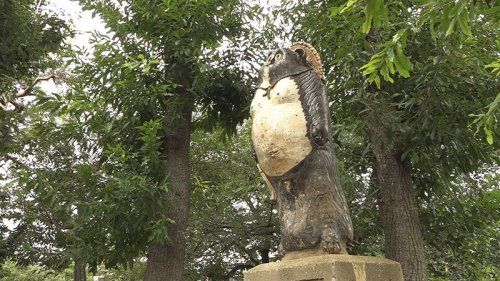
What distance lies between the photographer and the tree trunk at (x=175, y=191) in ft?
23.4

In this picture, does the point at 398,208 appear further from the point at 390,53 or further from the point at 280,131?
the point at 390,53

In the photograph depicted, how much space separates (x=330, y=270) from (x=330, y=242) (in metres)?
0.32

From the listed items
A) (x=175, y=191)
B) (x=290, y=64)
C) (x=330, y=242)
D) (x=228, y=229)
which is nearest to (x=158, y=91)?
(x=175, y=191)

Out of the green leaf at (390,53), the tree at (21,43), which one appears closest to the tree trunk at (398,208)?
the green leaf at (390,53)

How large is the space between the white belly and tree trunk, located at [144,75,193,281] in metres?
3.16

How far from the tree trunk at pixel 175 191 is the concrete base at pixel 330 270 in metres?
3.36

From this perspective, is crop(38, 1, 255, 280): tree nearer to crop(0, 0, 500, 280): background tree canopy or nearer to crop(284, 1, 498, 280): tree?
crop(0, 0, 500, 280): background tree canopy

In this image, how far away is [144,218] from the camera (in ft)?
22.7

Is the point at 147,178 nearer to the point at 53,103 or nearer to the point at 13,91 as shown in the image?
the point at 53,103

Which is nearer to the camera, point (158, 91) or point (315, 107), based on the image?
point (315, 107)

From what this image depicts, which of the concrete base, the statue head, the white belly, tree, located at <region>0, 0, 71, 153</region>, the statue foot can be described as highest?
tree, located at <region>0, 0, 71, 153</region>

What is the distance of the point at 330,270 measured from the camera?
333 cm

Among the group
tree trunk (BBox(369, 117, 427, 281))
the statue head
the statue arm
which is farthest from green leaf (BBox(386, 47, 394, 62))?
tree trunk (BBox(369, 117, 427, 281))

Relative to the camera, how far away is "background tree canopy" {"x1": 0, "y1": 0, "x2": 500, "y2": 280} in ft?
20.5
